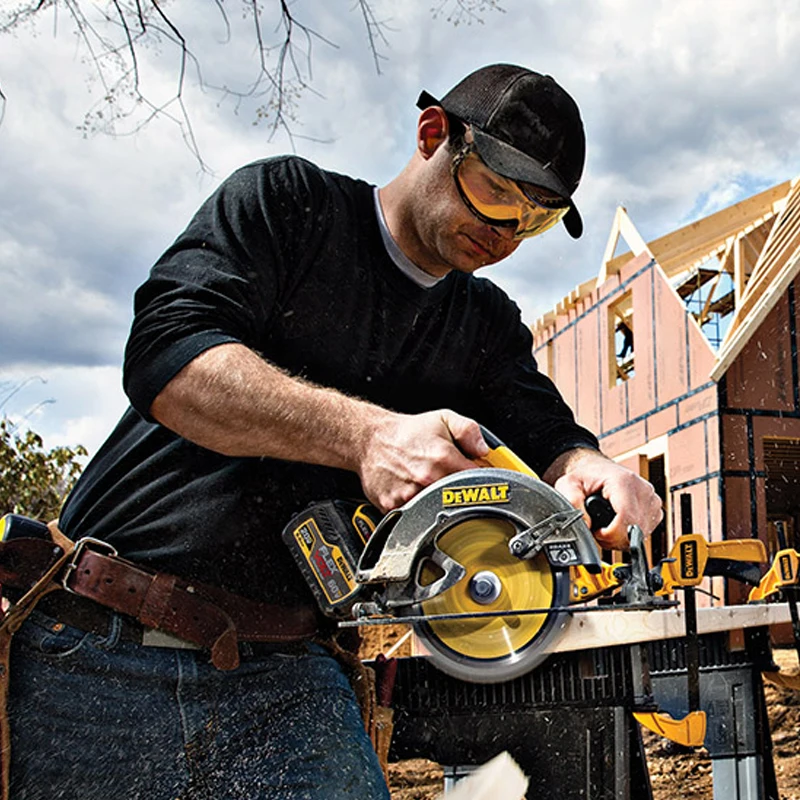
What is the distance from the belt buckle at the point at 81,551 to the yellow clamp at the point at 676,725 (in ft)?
7.17

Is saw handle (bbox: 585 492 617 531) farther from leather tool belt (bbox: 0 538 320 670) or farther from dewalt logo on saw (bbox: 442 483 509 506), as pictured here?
leather tool belt (bbox: 0 538 320 670)

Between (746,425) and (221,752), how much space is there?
955 centimetres

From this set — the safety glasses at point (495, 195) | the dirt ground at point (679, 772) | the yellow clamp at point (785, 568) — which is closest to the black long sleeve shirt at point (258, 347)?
the safety glasses at point (495, 195)

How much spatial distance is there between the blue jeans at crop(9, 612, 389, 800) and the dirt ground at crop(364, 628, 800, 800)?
384 centimetres

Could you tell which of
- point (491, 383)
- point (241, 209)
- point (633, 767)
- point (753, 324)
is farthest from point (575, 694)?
point (753, 324)

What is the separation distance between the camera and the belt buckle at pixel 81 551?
5.82 feet

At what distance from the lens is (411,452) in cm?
155

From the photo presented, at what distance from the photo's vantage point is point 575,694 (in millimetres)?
3525

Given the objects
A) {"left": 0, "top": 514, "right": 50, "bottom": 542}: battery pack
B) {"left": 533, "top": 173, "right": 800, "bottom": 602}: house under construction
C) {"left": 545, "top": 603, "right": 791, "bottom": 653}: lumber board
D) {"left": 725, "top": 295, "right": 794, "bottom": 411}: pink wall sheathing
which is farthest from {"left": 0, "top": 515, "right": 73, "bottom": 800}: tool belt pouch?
{"left": 725, "top": 295, "right": 794, "bottom": 411}: pink wall sheathing

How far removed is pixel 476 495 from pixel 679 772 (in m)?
4.86

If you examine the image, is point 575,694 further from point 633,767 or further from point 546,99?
point 546,99

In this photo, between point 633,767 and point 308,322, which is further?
point 633,767

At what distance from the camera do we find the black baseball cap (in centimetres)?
184

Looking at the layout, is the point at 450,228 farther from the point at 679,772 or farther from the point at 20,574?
the point at 679,772
